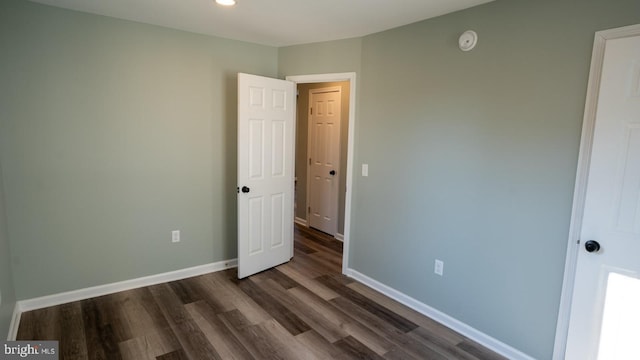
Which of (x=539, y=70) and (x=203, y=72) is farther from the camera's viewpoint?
(x=203, y=72)

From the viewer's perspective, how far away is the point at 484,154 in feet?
8.10

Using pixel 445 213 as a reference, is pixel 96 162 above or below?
above

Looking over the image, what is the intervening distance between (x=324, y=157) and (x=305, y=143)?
1.64ft

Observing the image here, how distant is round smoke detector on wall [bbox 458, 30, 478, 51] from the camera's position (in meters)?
2.45

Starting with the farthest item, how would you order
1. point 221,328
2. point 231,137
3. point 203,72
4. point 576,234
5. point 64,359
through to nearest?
point 231,137 → point 203,72 → point 221,328 → point 64,359 → point 576,234

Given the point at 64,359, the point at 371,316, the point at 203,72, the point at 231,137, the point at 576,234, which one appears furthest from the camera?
the point at 231,137

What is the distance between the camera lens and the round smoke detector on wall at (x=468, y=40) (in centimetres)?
245

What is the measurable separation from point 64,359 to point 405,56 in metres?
3.29

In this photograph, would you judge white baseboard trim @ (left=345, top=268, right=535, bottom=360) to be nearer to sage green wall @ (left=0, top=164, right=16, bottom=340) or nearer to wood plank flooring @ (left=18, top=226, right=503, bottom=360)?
wood plank flooring @ (left=18, top=226, right=503, bottom=360)

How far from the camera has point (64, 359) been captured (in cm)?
221

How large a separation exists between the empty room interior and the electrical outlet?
2 centimetres

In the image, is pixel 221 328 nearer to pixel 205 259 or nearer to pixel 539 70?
pixel 205 259

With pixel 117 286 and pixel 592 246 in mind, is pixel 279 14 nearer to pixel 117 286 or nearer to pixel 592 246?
pixel 592 246

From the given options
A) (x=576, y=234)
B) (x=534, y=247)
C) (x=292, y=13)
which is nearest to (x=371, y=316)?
(x=534, y=247)
